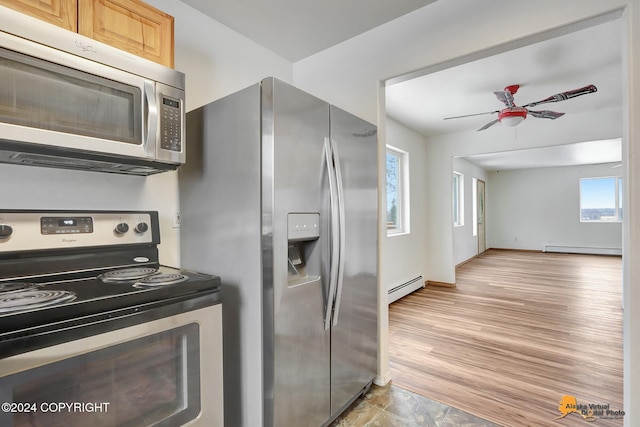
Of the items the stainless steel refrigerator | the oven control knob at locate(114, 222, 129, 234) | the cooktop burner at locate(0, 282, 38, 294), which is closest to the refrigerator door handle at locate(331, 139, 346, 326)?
the stainless steel refrigerator

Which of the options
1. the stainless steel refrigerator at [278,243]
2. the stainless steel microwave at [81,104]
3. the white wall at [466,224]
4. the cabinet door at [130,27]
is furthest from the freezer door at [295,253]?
the white wall at [466,224]

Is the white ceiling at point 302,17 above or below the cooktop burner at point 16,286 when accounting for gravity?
above

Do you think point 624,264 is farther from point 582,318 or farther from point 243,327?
point 582,318

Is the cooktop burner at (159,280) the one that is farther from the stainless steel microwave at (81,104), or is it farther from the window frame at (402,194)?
the window frame at (402,194)

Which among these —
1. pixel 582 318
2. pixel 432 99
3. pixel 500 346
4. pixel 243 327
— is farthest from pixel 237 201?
Answer: pixel 582 318

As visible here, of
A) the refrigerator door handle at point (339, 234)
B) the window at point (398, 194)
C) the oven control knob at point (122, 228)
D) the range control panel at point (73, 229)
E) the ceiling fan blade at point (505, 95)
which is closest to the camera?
the range control panel at point (73, 229)

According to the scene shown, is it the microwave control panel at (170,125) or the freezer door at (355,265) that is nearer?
the microwave control panel at (170,125)

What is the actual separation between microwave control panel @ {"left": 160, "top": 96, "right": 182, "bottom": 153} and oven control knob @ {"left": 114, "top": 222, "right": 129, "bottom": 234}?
0.49m

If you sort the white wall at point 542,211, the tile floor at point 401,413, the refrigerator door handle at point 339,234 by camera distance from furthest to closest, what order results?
the white wall at point 542,211
the tile floor at point 401,413
the refrigerator door handle at point 339,234

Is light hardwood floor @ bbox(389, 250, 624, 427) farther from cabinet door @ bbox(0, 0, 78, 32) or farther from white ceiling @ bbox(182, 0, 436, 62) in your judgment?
cabinet door @ bbox(0, 0, 78, 32)

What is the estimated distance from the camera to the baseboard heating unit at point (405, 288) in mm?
4066

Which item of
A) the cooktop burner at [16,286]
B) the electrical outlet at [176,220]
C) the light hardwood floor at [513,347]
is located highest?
the electrical outlet at [176,220]

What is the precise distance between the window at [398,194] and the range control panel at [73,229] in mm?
3488

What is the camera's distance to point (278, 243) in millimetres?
1328
